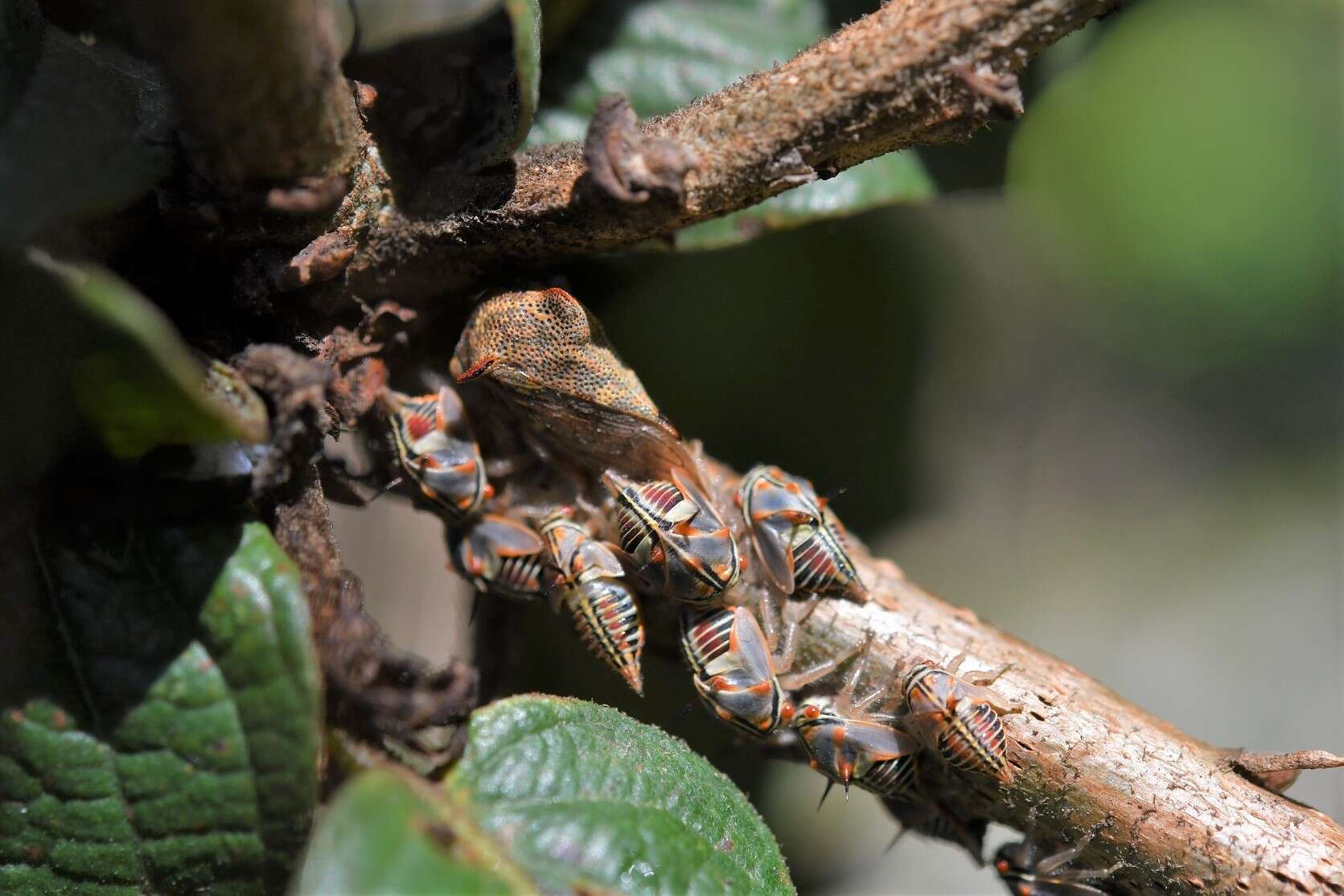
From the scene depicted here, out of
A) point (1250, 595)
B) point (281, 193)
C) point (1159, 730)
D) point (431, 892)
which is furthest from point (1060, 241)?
point (431, 892)

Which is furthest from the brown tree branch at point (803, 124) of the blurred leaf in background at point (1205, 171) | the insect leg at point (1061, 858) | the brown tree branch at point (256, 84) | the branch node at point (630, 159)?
the blurred leaf in background at point (1205, 171)

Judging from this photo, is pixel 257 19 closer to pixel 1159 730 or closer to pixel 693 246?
pixel 693 246

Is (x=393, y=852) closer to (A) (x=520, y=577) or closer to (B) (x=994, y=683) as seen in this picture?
(A) (x=520, y=577)

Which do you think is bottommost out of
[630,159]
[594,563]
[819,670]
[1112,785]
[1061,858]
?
[1061,858]

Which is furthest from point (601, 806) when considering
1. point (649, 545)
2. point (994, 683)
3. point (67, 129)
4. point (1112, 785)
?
point (67, 129)

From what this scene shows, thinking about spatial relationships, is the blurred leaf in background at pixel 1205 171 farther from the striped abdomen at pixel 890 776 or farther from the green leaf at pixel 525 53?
the green leaf at pixel 525 53

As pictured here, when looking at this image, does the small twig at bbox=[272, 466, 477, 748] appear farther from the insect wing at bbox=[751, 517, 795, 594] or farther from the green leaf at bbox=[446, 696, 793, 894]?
the insect wing at bbox=[751, 517, 795, 594]

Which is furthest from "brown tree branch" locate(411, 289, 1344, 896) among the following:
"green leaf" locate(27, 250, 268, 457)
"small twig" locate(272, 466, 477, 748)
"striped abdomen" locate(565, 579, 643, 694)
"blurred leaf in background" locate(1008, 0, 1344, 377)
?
"blurred leaf in background" locate(1008, 0, 1344, 377)
